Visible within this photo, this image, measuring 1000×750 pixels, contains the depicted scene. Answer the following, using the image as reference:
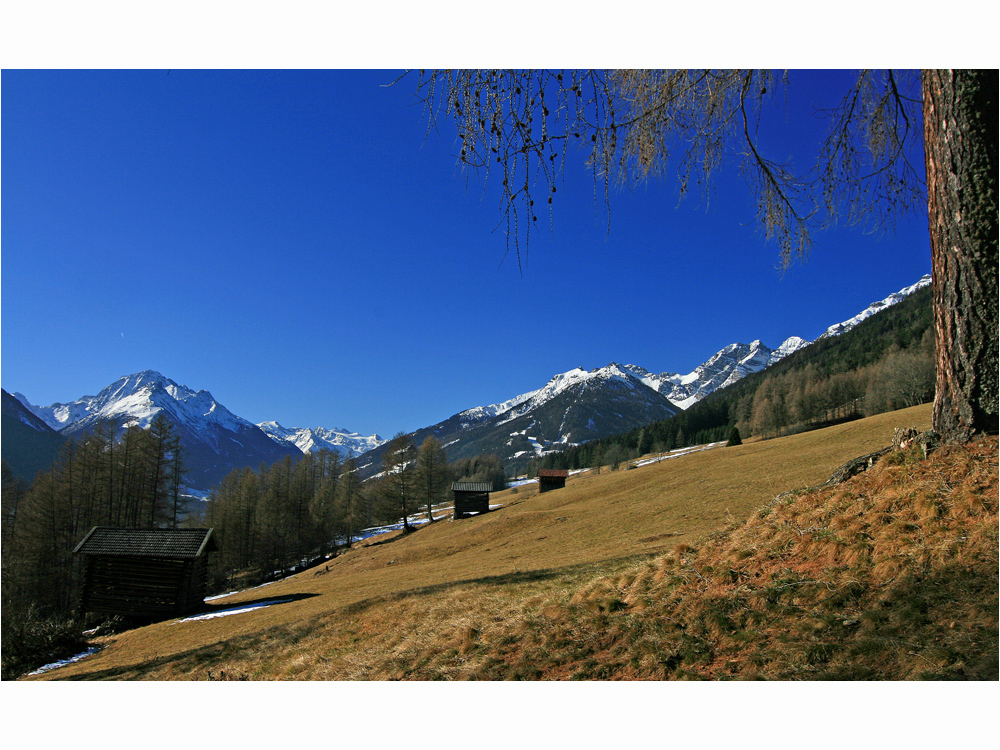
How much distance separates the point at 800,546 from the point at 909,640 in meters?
1.48

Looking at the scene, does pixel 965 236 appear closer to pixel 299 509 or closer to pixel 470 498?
pixel 470 498

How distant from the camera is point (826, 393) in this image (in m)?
77.6

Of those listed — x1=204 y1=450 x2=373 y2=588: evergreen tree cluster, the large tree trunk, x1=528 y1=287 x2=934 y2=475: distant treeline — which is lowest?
x1=204 y1=450 x2=373 y2=588: evergreen tree cluster

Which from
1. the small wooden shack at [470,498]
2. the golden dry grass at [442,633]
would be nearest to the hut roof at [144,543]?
the golden dry grass at [442,633]

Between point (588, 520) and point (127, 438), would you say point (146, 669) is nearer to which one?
point (588, 520)

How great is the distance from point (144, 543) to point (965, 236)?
89.7 feet

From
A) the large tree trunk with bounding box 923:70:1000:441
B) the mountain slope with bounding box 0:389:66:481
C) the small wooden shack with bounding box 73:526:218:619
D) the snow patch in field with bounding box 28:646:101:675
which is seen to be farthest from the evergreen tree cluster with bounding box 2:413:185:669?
the mountain slope with bounding box 0:389:66:481

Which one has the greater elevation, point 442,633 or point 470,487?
point 442,633

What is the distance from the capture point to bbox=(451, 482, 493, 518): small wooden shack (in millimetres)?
48312

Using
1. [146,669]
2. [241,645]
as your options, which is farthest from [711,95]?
[146,669]

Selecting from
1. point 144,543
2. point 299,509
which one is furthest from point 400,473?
point 144,543

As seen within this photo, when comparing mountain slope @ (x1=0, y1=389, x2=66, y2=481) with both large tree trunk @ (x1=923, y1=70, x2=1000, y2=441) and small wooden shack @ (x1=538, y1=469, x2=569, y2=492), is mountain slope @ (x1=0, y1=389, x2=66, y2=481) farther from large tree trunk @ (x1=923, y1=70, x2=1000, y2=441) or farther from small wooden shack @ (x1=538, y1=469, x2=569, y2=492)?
large tree trunk @ (x1=923, y1=70, x2=1000, y2=441)

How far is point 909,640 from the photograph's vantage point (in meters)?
3.11

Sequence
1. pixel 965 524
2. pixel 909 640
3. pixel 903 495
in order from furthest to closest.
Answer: pixel 903 495, pixel 965 524, pixel 909 640
